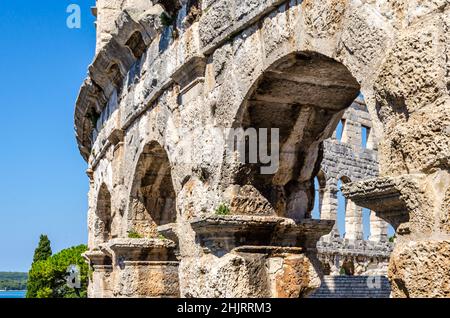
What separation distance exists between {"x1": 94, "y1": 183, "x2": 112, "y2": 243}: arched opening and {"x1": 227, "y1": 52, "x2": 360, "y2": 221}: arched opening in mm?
6105

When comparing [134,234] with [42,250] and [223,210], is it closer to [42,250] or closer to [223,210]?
[223,210]

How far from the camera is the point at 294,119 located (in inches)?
207

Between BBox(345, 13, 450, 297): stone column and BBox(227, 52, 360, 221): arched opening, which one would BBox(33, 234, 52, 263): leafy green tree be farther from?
BBox(345, 13, 450, 297): stone column

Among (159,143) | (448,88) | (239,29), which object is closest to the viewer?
(448,88)

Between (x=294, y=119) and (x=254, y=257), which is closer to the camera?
(x=254, y=257)

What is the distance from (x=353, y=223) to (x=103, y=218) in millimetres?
8231

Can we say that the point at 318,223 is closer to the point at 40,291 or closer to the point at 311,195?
the point at 311,195

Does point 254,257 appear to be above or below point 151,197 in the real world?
below

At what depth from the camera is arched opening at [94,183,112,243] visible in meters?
11.2

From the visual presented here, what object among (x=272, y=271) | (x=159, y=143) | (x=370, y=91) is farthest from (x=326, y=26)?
(x=159, y=143)

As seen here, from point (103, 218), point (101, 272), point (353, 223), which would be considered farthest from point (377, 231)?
point (101, 272)

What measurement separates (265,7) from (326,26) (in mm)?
727
